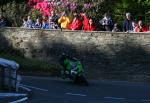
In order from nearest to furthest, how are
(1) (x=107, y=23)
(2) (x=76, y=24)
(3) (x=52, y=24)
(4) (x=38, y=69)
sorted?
(4) (x=38, y=69)
(1) (x=107, y=23)
(2) (x=76, y=24)
(3) (x=52, y=24)

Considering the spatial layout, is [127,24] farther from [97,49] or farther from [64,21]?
[64,21]

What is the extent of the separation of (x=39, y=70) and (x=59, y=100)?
870 cm

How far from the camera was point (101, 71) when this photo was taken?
104 ft

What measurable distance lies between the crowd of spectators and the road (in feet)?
12.9

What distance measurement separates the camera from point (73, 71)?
28.5m

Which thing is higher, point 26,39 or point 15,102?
point 26,39

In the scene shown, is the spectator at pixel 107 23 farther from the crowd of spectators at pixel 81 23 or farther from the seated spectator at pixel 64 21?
the seated spectator at pixel 64 21

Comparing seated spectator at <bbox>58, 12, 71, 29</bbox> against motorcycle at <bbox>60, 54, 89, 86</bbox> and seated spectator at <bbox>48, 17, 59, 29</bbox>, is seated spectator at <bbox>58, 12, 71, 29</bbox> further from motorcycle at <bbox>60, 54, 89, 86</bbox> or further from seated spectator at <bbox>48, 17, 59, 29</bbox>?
motorcycle at <bbox>60, 54, 89, 86</bbox>

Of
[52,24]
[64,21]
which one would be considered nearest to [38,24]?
[52,24]

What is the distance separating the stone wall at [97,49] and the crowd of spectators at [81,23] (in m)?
0.90

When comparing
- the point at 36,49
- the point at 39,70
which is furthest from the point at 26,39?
the point at 39,70

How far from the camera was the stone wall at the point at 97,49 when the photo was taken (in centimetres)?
3122

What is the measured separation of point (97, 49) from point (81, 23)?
6.62ft

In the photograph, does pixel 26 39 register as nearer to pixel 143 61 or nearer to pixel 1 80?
pixel 143 61
